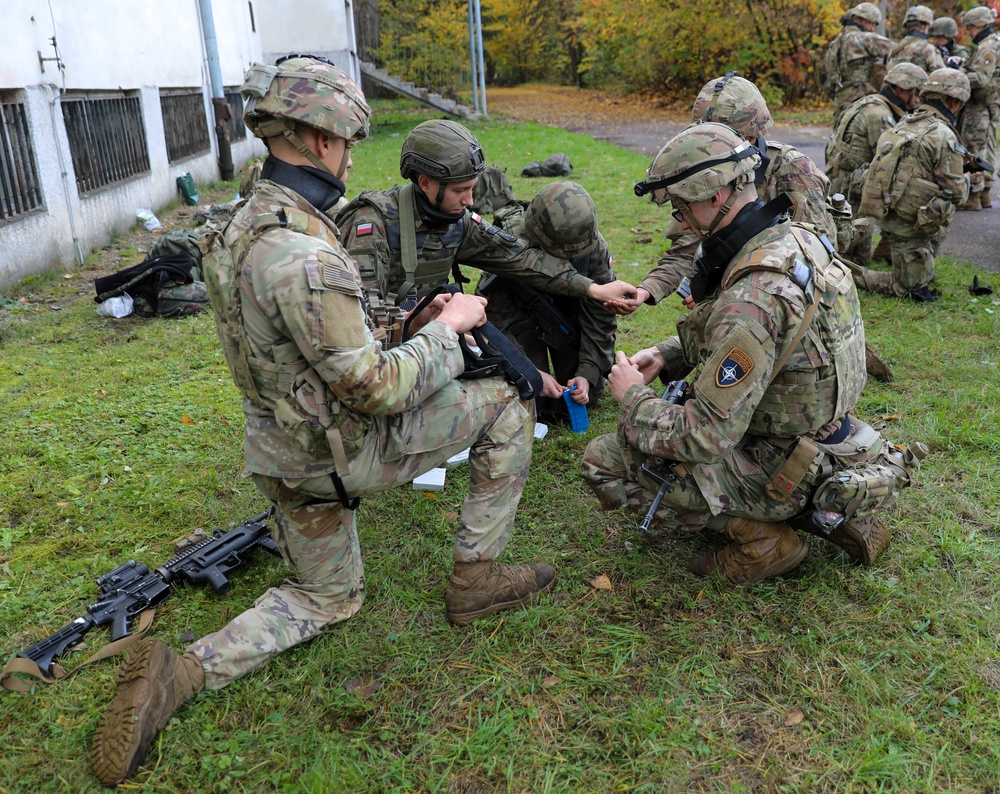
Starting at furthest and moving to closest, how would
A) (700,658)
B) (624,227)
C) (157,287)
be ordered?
(624,227) < (157,287) < (700,658)

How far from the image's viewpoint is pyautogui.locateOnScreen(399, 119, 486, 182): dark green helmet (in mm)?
3852

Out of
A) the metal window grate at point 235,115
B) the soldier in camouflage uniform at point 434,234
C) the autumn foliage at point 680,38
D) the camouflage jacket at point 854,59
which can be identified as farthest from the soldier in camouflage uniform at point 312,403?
the autumn foliage at point 680,38

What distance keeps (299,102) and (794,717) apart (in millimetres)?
2690

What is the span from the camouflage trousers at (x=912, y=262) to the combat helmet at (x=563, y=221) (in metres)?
3.79

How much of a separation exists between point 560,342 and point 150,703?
3179 mm

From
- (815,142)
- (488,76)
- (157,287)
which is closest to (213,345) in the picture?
(157,287)

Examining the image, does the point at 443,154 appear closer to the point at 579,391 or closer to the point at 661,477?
the point at 579,391

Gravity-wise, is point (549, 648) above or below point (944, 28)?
below

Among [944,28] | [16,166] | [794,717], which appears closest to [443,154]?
[794,717]

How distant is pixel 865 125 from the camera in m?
8.00

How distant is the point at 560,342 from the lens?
4992 millimetres

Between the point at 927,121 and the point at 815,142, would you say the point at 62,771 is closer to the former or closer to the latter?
the point at 927,121

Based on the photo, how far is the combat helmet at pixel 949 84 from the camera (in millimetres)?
6531

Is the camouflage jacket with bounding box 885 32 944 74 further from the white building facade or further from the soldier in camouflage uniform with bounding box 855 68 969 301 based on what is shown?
the white building facade
